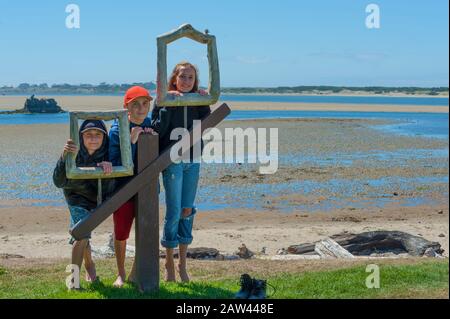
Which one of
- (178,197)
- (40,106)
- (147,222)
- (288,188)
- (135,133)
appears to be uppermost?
(40,106)

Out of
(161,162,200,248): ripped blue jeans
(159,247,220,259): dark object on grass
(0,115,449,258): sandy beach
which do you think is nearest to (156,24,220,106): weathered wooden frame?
(161,162,200,248): ripped blue jeans

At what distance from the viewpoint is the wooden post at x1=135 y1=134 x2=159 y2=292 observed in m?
6.89

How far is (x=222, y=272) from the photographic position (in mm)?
8602

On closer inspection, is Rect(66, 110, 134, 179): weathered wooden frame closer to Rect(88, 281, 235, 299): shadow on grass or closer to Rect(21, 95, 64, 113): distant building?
Rect(88, 281, 235, 299): shadow on grass

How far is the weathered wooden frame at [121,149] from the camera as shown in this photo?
260 inches

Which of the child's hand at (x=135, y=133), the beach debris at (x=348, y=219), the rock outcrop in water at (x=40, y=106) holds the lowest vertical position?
the beach debris at (x=348, y=219)

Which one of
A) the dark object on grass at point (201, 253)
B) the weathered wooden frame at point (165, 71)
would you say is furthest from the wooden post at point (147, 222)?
the dark object on grass at point (201, 253)

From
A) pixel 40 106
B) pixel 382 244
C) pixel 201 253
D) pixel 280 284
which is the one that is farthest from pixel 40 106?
pixel 280 284

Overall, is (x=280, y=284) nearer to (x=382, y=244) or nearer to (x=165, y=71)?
(x=165, y=71)

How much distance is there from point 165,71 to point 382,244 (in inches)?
252

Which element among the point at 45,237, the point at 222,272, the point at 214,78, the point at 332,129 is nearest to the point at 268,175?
the point at 45,237

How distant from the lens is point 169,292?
7113 millimetres

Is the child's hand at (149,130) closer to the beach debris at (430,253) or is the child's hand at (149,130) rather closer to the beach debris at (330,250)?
the beach debris at (330,250)
